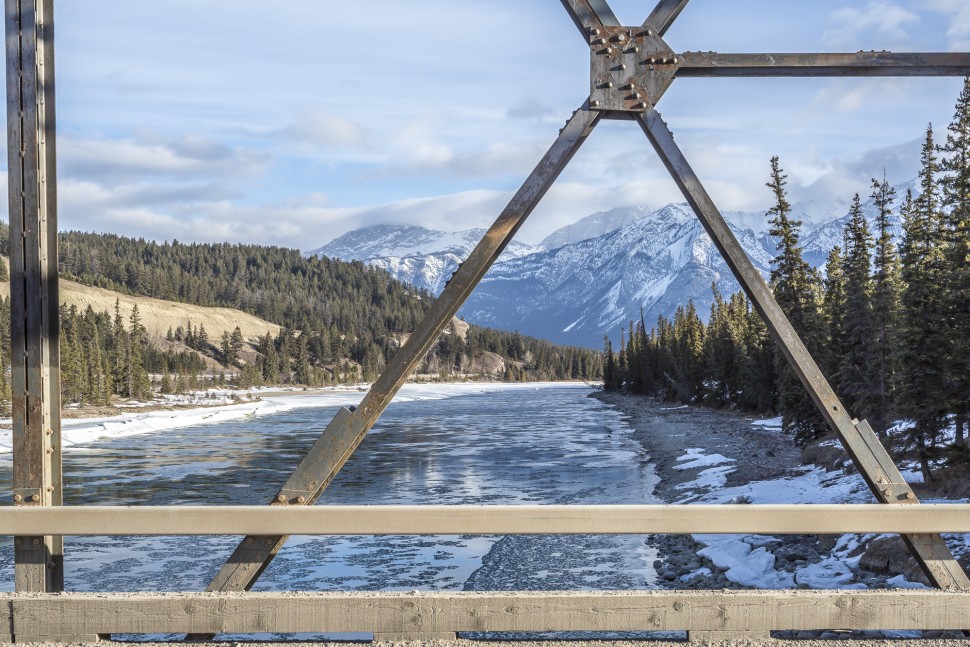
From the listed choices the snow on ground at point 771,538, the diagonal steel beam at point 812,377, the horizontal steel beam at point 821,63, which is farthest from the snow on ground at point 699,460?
the horizontal steel beam at point 821,63

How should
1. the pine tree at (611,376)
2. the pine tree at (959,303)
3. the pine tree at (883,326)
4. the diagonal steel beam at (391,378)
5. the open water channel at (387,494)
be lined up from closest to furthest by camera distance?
the diagonal steel beam at (391,378) < the open water channel at (387,494) < the pine tree at (959,303) < the pine tree at (883,326) < the pine tree at (611,376)

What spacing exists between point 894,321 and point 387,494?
53.6 ft

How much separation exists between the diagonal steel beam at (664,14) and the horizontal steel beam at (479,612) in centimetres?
301

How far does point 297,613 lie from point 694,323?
82.5 m

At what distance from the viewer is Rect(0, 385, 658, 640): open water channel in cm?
1431

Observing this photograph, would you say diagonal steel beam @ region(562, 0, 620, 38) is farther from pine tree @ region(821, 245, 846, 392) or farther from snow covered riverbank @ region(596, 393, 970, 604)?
pine tree @ region(821, 245, 846, 392)

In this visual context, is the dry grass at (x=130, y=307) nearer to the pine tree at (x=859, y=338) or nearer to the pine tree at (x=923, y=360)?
the pine tree at (x=859, y=338)

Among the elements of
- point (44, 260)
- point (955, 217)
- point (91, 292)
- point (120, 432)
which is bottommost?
point (120, 432)

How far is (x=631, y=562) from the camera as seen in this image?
50.4 feet

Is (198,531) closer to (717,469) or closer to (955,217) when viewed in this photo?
(955,217)

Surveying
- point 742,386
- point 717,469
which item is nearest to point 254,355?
point 742,386

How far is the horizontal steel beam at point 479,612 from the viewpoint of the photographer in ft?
14.6

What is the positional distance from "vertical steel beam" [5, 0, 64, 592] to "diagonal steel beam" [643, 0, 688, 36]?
3.25 m

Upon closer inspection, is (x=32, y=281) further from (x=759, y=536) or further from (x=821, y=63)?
(x=759, y=536)
